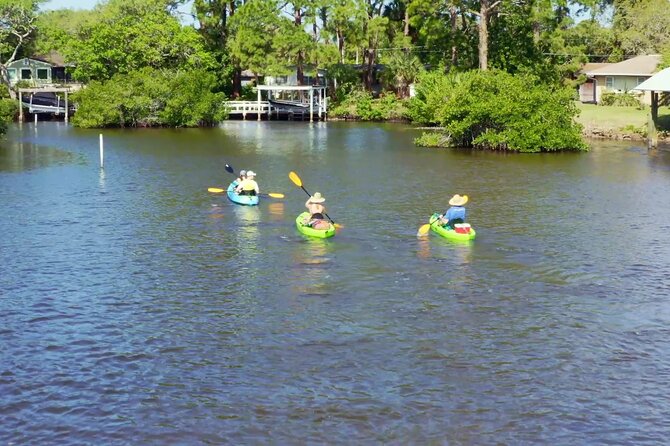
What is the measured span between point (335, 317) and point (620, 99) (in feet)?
210

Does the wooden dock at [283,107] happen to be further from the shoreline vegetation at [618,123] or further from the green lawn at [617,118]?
the green lawn at [617,118]

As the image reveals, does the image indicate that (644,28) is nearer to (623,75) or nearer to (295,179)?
(623,75)

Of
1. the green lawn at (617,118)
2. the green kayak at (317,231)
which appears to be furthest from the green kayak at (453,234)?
the green lawn at (617,118)

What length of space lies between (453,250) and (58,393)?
47.2ft

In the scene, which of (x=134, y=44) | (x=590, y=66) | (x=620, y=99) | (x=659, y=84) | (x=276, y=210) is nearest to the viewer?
(x=276, y=210)

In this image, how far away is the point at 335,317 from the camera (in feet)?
71.2

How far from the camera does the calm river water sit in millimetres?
16219

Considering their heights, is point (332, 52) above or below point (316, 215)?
above

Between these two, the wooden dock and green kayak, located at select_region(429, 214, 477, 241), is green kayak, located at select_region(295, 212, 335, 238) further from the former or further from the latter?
the wooden dock

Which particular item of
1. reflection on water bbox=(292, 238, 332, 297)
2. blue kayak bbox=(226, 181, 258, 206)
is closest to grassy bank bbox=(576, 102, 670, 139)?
blue kayak bbox=(226, 181, 258, 206)

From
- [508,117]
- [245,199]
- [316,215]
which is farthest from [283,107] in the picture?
[316,215]

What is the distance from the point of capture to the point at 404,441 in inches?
603

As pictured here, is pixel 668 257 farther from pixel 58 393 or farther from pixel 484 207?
pixel 58 393

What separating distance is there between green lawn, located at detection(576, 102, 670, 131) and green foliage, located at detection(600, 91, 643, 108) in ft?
9.54
